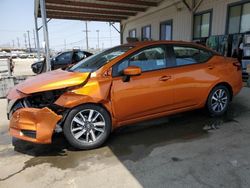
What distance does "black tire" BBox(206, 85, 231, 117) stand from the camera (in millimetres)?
4133

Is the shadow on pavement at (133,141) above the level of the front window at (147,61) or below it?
below

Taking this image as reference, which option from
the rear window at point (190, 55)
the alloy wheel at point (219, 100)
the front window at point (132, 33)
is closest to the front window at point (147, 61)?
the rear window at point (190, 55)

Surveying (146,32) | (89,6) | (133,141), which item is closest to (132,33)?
(146,32)

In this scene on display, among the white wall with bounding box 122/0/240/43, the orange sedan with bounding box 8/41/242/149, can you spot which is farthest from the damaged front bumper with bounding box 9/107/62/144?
the white wall with bounding box 122/0/240/43

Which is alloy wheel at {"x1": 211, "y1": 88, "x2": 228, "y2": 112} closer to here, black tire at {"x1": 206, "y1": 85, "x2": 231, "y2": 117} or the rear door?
black tire at {"x1": 206, "y1": 85, "x2": 231, "y2": 117}

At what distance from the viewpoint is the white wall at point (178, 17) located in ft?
29.3

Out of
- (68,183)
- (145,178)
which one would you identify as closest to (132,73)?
(145,178)

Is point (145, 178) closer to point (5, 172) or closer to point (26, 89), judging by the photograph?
point (5, 172)

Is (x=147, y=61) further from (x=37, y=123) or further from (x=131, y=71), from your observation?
(x=37, y=123)

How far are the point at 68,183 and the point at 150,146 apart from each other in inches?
50.9

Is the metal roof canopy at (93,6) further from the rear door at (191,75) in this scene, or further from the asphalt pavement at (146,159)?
the asphalt pavement at (146,159)

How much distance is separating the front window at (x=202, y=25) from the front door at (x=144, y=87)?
7.05m

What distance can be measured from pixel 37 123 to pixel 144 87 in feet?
5.28

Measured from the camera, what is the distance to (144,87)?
11.2 ft
